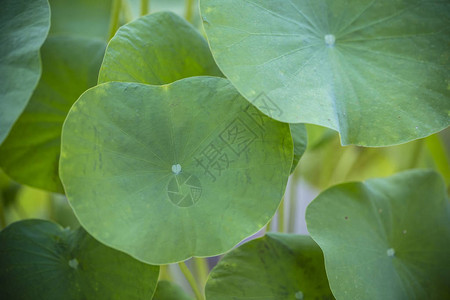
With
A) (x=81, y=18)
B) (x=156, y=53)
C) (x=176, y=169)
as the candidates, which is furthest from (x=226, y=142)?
(x=81, y=18)

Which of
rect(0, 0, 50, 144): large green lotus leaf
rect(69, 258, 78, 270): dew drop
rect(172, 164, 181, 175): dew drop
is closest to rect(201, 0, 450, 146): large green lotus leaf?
rect(172, 164, 181, 175): dew drop

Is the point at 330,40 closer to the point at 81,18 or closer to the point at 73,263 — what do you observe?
the point at 73,263

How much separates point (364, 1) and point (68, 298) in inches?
22.8

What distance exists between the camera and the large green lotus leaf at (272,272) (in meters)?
0.58

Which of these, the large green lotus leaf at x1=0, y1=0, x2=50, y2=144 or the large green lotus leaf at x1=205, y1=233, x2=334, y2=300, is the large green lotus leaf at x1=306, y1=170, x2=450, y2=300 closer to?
the large green lotus leaf at x1=205, y1=233, x2=334, y2=300

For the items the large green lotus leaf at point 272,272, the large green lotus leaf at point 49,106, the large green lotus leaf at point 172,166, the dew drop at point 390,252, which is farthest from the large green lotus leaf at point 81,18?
the dew drop at point 390,252

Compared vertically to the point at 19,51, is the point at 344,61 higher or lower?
higher

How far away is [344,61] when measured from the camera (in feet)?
1.90

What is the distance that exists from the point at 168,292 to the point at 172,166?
231 mm

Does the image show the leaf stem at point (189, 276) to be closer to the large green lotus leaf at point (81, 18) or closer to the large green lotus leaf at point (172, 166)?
the large green lotus leaf at point (172, 166)

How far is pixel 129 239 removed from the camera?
1.52 feet

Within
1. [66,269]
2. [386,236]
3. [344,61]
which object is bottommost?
[66,269]

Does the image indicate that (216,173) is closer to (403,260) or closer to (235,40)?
(235,40)

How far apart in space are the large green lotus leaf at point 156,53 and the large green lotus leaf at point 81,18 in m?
0.35
